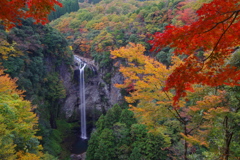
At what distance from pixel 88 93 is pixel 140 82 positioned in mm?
15767

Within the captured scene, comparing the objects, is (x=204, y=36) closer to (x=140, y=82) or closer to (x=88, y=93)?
(x=140, y=82)

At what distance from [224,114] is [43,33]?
18359 millimetres

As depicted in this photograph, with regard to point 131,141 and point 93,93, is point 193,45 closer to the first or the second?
point 131,141

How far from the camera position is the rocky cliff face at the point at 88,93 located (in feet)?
66.6

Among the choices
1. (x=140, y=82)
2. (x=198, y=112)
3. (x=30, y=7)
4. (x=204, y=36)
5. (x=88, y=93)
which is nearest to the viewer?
(x=204, y=36)

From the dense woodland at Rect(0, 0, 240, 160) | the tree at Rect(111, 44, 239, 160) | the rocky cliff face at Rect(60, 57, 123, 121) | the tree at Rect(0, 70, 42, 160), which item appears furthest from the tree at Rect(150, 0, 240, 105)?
the rocky cliff face at Rect(60, 57, 123, 121)

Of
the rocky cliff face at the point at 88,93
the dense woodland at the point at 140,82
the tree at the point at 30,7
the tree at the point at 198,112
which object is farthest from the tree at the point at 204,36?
the rocky cliff face at the point at 88,93

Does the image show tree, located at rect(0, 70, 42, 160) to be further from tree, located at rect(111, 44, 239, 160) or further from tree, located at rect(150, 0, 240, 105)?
tree, located at rect(150, 0, 240, 105)

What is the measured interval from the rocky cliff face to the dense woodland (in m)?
0.82

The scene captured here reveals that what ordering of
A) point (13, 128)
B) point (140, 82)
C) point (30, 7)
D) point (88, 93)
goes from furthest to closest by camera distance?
point (88, 93)
point (13, 128)
point (140, 82)
point (30, 7)

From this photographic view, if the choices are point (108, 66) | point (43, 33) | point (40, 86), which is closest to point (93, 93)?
point (108, 66)

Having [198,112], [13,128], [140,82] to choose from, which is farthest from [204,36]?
[13,128]

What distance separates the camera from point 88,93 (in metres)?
21.4

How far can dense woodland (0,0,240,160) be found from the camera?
280 cm
